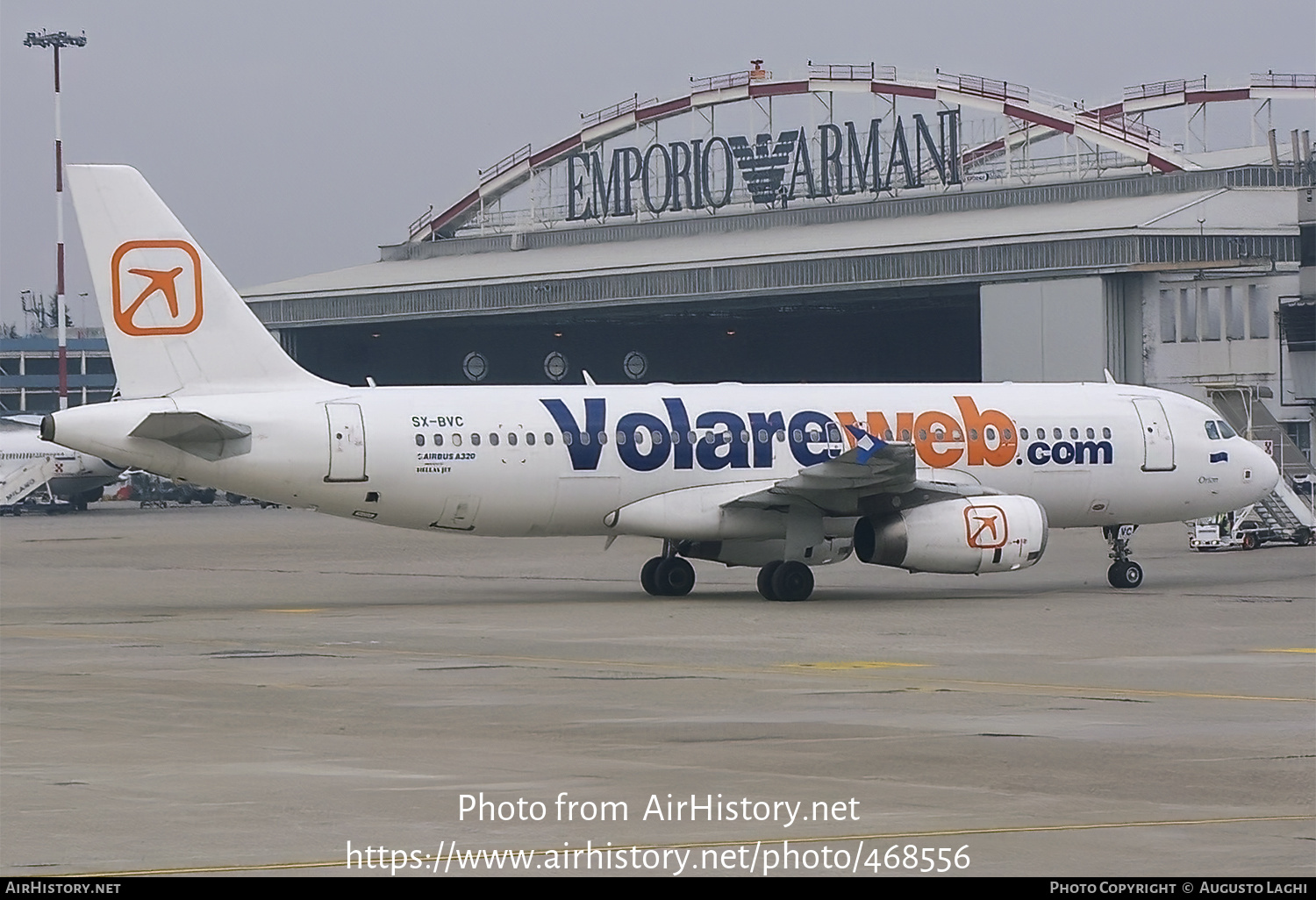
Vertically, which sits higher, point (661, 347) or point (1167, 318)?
point (661, 347)

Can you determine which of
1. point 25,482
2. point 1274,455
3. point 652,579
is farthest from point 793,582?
point 25,482

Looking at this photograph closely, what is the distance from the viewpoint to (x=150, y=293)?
28.8 meters

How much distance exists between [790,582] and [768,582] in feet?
1.31

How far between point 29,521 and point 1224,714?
59658mm

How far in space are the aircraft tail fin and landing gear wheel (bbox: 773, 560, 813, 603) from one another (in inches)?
314

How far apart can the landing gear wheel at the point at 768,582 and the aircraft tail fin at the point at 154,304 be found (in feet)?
25.5

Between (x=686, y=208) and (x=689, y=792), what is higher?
(x=686, y=208)

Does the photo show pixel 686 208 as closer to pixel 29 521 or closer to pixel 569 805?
pixel 29 521

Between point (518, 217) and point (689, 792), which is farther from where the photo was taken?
point (518, 217)

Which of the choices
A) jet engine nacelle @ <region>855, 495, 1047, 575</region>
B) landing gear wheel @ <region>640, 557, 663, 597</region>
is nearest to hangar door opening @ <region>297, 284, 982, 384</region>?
landing gear wheel @ <region>640, 557, 663, 597</region>

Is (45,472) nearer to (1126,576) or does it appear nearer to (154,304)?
(154,304)

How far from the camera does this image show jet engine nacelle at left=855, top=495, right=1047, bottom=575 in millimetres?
28891

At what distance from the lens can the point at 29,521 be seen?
2739 inches
